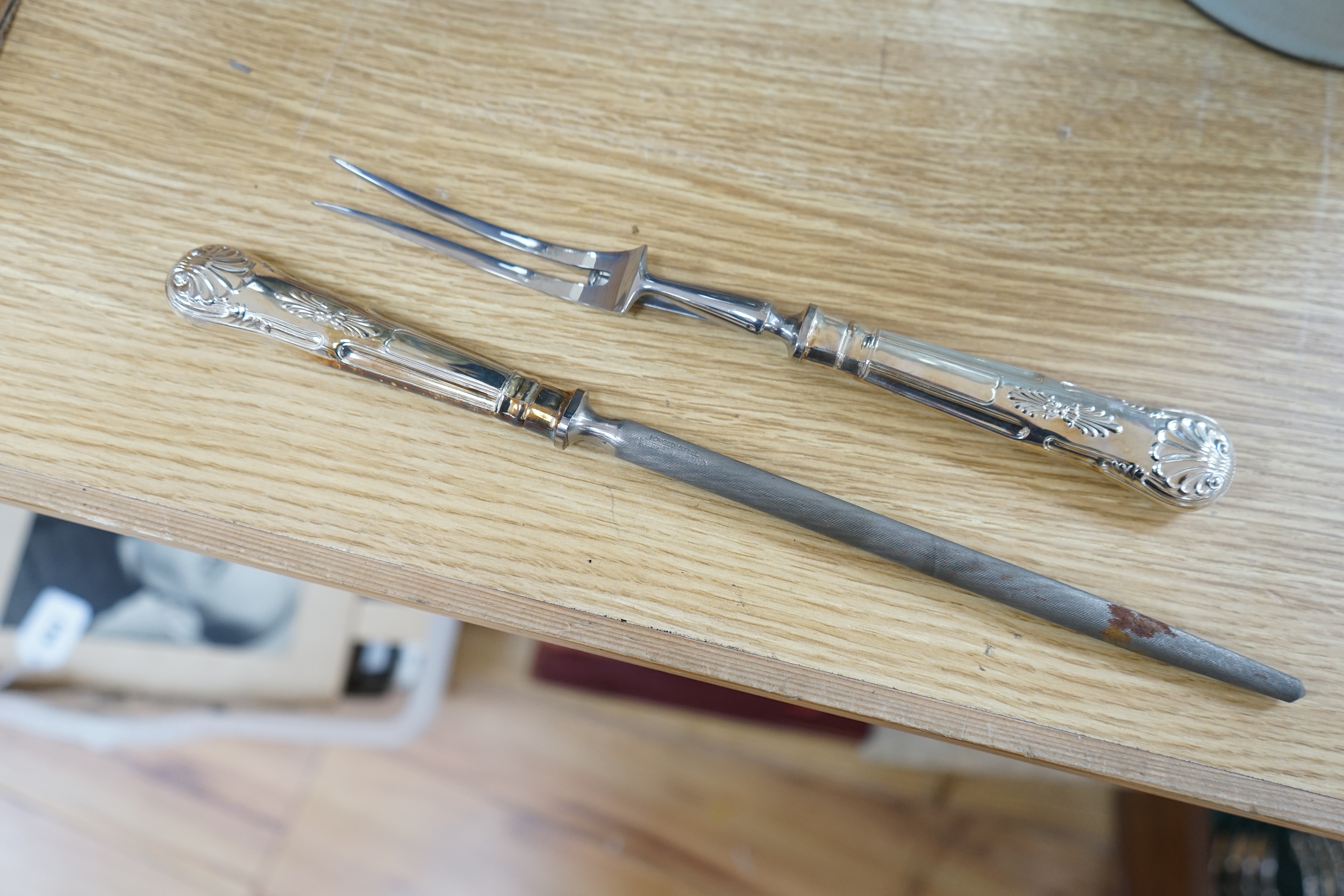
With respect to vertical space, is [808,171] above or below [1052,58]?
below

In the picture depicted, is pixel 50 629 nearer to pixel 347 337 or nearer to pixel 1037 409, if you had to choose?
pixel 347 337

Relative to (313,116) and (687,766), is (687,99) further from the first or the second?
(687,766)

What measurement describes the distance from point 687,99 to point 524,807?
807 mm

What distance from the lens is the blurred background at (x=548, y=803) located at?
0.91m

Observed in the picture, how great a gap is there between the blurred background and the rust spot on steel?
46cm

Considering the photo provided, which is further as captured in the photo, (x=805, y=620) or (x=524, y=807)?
(x=524, y=807)

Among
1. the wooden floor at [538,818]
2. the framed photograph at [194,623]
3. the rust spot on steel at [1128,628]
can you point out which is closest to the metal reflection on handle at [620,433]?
the rust spot on steel at [1128,628]

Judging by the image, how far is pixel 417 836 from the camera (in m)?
0.96

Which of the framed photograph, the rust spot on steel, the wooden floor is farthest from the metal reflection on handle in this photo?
the wooden floor

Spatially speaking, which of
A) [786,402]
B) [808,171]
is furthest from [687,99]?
[786,402]

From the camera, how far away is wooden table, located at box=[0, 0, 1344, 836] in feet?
1.55

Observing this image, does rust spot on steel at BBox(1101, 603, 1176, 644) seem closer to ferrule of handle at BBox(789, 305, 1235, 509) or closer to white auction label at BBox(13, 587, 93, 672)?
ferrule of handle at BBox(789, 305, 1235, 509)

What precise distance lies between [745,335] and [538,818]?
2.31 feet

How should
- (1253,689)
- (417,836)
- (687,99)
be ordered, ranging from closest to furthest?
1. (1253,689)
2. (687,99)
3. (417,836)
